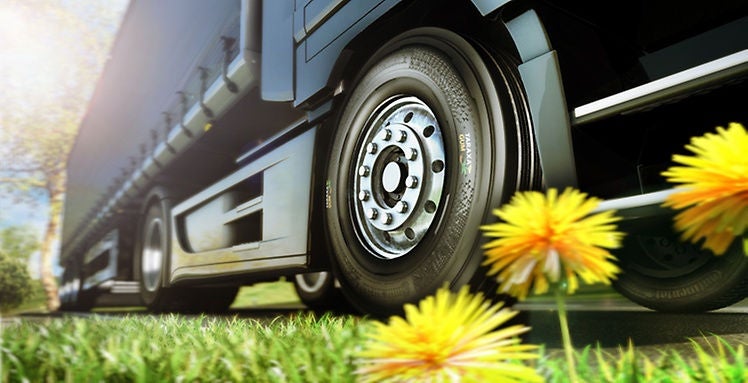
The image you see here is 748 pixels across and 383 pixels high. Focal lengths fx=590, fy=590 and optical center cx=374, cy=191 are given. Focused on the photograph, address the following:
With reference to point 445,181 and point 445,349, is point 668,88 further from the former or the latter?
point 445,349

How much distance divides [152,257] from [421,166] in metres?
3.34

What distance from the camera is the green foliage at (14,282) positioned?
211 centimetres

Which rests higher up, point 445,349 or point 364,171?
point 364,171

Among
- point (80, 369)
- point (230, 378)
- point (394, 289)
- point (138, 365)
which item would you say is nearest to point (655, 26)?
point (394, 289)

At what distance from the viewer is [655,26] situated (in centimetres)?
154

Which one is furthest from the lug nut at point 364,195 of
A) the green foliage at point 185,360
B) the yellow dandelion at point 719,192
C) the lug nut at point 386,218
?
the yellow dandelion at point 719,192

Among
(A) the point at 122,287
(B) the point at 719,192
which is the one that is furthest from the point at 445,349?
(A) the point at 122,287

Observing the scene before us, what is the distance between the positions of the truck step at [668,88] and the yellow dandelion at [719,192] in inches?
15.9

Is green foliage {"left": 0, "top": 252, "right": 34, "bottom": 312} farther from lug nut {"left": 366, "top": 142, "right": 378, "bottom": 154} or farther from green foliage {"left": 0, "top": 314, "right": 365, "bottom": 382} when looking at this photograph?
lug nut {"left": 366, "top": 142, "right": 378, "bottom": 154}

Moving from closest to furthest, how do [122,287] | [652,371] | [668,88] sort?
[652,371], [668,88], [122,287]

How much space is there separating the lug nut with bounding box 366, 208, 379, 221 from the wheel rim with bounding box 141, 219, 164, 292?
2.77 m

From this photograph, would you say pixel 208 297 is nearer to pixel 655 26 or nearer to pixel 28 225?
pixel 28 225

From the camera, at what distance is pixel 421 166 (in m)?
1.76

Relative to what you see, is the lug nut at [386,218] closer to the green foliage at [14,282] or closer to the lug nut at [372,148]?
the lug nut at [372,148]
